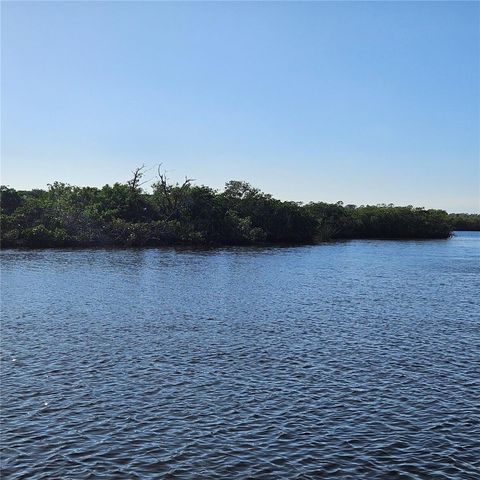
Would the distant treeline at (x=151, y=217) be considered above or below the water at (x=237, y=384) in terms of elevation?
above

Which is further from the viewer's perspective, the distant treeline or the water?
the distant treeline

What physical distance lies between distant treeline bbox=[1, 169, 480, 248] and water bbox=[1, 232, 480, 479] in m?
57.7

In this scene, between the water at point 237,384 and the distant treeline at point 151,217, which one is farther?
the distant treeline at point 151,217

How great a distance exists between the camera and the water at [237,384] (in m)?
18.6

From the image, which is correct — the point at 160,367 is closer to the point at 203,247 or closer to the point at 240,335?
the point at 240,335

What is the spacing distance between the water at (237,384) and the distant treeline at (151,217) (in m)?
57.7

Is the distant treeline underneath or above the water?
above

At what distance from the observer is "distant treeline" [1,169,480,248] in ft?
365

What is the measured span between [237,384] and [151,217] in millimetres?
109976

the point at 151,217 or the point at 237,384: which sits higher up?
the point at 151,217

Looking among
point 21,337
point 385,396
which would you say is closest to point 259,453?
point 385,396

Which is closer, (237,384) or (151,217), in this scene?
(237,384)

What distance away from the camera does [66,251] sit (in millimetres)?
100188

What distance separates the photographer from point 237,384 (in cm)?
2634
